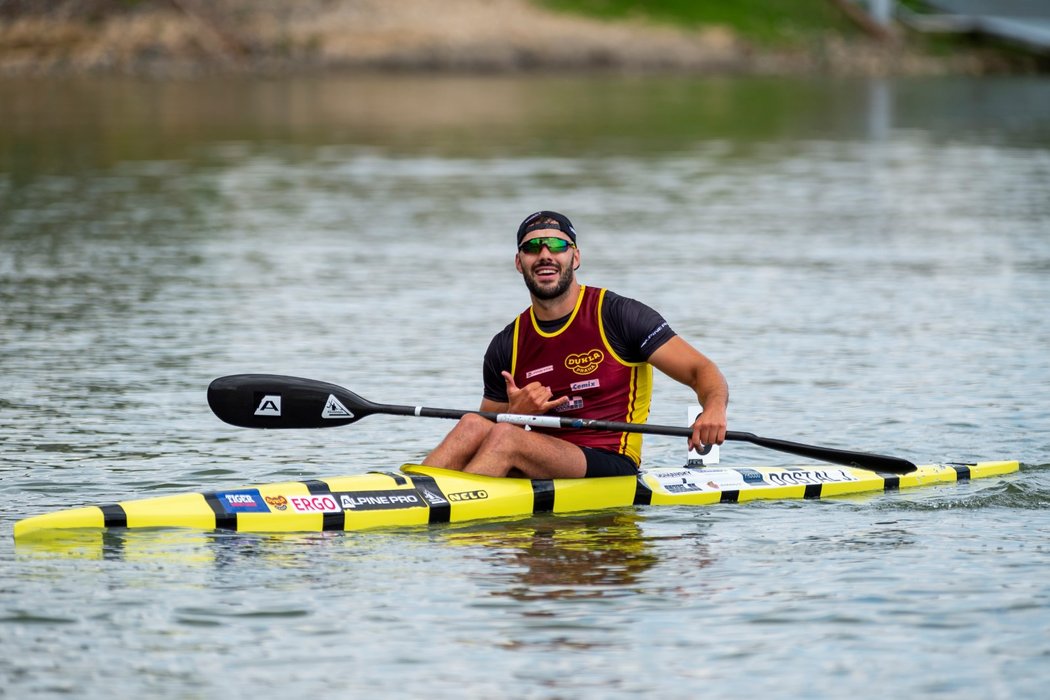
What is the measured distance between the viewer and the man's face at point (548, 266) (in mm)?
11562

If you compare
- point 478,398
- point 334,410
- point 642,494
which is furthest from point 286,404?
point 478,398

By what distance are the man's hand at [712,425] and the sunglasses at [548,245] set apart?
1.40m

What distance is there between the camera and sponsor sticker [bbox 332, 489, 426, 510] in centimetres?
1152

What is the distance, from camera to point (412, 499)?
38.1 ft

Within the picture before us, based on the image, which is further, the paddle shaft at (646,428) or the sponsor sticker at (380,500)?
the paddle shaft at (646,428)

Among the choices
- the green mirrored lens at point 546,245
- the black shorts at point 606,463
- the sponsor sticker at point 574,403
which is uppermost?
the green mirrored lens at point 546,245

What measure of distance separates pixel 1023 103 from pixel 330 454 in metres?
50.9

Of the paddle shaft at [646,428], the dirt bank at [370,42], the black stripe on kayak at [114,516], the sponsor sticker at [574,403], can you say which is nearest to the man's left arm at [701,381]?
the paddle shaft at [646,428]

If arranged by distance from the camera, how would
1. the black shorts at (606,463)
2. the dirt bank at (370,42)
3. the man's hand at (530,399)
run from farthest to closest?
the dirt bank at (370,42) → the black shorts at (606,463) → the man's hand at (530,399)

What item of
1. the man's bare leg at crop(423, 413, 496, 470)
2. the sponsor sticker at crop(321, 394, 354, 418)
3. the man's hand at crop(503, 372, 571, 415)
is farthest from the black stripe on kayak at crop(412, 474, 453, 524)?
the sponsor sticker at crop(321, 394, 354, 418)

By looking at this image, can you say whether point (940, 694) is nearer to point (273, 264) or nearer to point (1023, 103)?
point (273, 264)

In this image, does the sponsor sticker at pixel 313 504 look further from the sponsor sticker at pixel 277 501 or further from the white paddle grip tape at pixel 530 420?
the white paddle grip tape at pixel 530 420

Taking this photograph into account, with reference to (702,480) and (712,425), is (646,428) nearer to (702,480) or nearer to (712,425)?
(712,425)

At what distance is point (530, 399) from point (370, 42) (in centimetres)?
6949
